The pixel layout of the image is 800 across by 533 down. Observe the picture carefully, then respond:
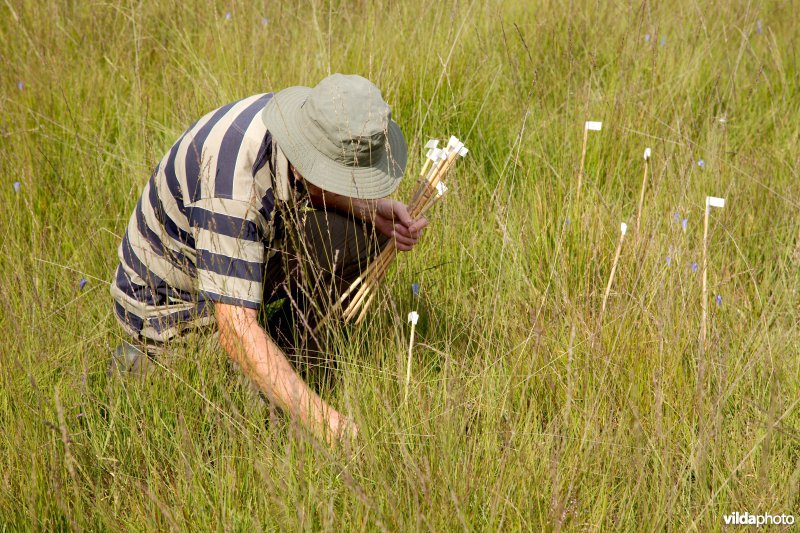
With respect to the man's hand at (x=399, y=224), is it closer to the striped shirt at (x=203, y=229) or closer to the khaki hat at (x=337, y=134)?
the khaki hat at (x=337, y=134)

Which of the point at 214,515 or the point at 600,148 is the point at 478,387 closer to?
the point at 214,515

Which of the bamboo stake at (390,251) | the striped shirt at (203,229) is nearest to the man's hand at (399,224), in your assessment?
the bamboo stake at (390,251)

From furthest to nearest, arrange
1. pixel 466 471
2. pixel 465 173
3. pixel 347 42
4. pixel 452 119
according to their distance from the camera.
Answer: pixel 347 42 → pixel 452 119 → pixel 465 173 → pixel 466 471

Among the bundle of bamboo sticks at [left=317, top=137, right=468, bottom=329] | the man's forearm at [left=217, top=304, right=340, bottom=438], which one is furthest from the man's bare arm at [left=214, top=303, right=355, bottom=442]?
the bundle of bamboo sticks at [left=317, top=137, right=468, bottom=329]

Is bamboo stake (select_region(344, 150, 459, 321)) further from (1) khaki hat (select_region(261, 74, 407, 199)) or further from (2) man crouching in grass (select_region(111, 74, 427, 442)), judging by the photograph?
(1) khaki hat (select_region(261, 74, 407, 199))

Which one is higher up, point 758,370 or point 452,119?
Answer: point 452,119

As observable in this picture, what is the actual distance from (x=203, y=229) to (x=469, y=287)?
1051 millimetres

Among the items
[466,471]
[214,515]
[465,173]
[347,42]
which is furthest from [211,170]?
[347,42]

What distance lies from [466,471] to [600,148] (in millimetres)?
1894

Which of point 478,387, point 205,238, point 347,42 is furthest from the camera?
point 347,42

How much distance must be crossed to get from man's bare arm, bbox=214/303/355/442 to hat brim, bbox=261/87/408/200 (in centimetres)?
39

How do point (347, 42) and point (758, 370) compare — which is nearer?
point (758, 370)

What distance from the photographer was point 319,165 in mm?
2203

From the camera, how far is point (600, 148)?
3414 mm
